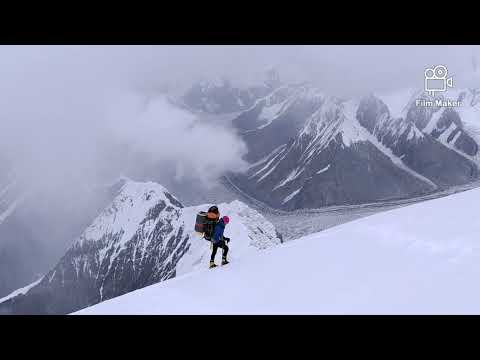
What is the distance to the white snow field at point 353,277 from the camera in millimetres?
11305

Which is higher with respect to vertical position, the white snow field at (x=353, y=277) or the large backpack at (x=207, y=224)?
the large backpack at (x=207, y=224)

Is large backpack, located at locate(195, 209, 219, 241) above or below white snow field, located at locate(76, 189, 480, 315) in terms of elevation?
above

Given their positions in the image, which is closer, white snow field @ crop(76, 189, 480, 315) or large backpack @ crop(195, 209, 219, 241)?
white snow field @ crop(76, 189, 480, 315)

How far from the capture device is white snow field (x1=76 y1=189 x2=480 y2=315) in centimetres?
1130

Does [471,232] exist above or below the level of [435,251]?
above

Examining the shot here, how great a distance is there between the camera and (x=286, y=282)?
1425cm

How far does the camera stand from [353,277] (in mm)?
13484

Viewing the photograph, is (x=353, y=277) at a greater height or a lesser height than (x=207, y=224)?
lesser

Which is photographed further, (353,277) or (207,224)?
(207,224)
